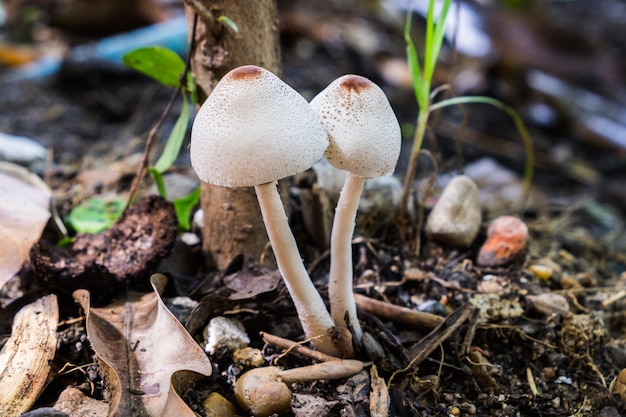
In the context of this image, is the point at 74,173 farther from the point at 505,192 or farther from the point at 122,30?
the point at 122,30

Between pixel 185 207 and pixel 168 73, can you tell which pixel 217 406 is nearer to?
pixel 185 207

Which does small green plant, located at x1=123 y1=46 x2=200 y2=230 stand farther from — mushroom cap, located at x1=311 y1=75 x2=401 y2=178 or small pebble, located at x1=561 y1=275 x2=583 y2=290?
small pebble, located at x1=561 y1=275 x2=583 y2=290

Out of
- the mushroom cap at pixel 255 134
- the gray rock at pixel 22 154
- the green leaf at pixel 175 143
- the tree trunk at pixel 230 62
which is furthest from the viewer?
the gray rock at pixel 22 154

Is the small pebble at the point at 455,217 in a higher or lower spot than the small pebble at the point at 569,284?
higher

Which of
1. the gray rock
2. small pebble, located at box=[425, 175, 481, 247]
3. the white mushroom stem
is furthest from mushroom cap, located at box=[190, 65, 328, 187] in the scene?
the gray rock

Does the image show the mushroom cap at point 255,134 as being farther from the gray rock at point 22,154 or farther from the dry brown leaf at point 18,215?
the gray rock at point 22,154

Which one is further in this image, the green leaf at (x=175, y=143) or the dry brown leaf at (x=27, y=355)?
the green leaf at (x=175, y=143)

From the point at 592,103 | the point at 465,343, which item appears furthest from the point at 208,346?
the point at 592,103

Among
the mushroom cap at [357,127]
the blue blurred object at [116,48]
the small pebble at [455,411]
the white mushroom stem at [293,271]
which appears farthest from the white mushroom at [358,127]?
the blue blurred object at [116,48]
